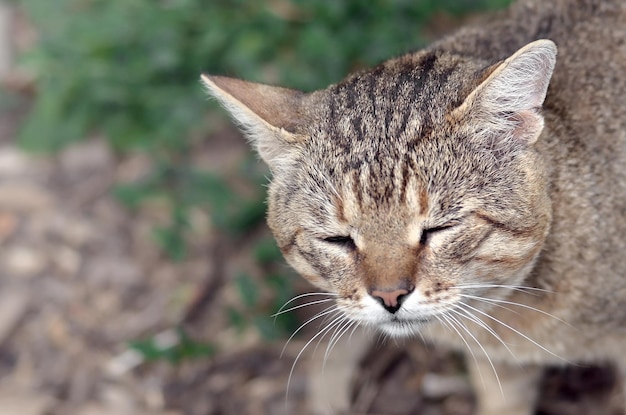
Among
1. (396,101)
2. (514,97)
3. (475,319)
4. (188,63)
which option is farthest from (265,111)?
(188,63)

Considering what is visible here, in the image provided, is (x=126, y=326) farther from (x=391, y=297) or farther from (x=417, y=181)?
(x=417, y=181)

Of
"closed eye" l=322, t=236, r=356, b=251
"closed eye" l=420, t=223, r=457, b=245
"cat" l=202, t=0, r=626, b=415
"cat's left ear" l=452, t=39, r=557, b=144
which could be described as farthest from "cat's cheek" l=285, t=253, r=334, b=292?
"cat's left ear" l=452, t=39, r=557, b=144

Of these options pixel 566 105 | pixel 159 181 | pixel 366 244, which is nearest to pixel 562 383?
pixel 566 105

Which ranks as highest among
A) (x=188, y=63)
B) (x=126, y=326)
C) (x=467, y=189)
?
(x=188, y=63)

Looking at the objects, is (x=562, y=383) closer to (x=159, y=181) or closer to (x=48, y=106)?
(x=159, y=181)

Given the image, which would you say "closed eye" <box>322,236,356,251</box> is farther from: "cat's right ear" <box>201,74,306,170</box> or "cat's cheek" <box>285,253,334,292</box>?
"cat's right ear" <box>201,74,306,170</box>

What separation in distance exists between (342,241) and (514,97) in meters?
0.74

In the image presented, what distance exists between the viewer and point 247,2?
4.85 meters

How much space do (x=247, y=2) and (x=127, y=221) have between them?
4.72 ft

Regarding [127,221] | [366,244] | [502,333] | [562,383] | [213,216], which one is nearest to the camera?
[366,244]

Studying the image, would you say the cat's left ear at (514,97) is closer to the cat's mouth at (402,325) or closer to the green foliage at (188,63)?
the cat's mouth at (402,325)

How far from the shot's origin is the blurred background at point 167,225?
4.25m

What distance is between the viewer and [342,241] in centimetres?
290

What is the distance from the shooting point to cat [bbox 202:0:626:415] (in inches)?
110
